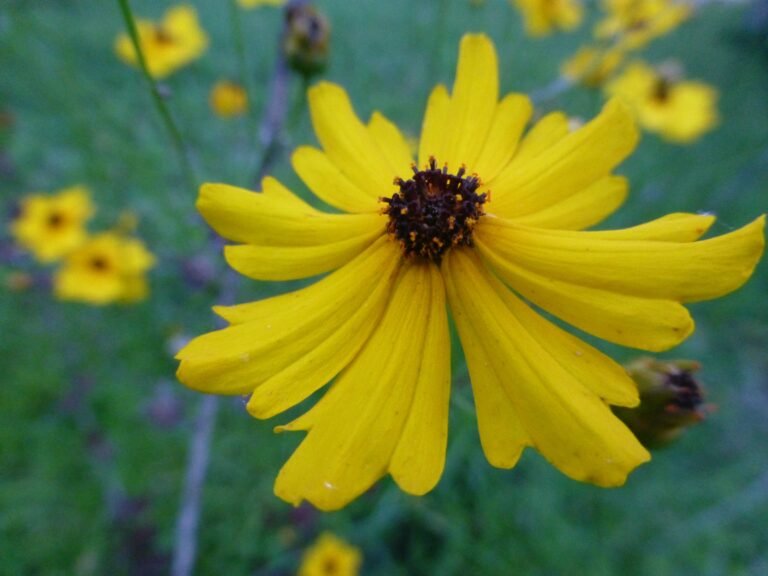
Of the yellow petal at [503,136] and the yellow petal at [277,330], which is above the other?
the yellow petal at [503,136]

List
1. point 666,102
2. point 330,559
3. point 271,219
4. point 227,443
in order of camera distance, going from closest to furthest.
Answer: point 271,219 → point 330,559 → point 227,443 → point 666,102

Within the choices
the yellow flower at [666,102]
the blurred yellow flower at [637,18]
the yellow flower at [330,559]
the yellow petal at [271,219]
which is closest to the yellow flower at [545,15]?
the blurred yellow flower at [637,18]

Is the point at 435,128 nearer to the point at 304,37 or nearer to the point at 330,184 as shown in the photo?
the point at 330,184

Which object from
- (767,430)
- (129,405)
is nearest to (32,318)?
(129,405)

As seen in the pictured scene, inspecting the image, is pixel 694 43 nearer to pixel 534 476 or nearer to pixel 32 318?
pixel 534 476

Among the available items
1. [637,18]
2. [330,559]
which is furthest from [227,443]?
[637,18]

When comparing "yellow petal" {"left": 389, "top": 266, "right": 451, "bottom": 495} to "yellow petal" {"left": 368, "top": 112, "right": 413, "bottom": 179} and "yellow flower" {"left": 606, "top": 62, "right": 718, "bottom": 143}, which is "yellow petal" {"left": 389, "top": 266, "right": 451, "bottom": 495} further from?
"yellow flower" {"left": 606, "top": 62, "right": 718, "bottom": 143}

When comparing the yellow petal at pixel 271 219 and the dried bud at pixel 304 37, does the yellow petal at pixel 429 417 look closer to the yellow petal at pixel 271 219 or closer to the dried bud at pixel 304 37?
the yellow petal at pixel 271 219
